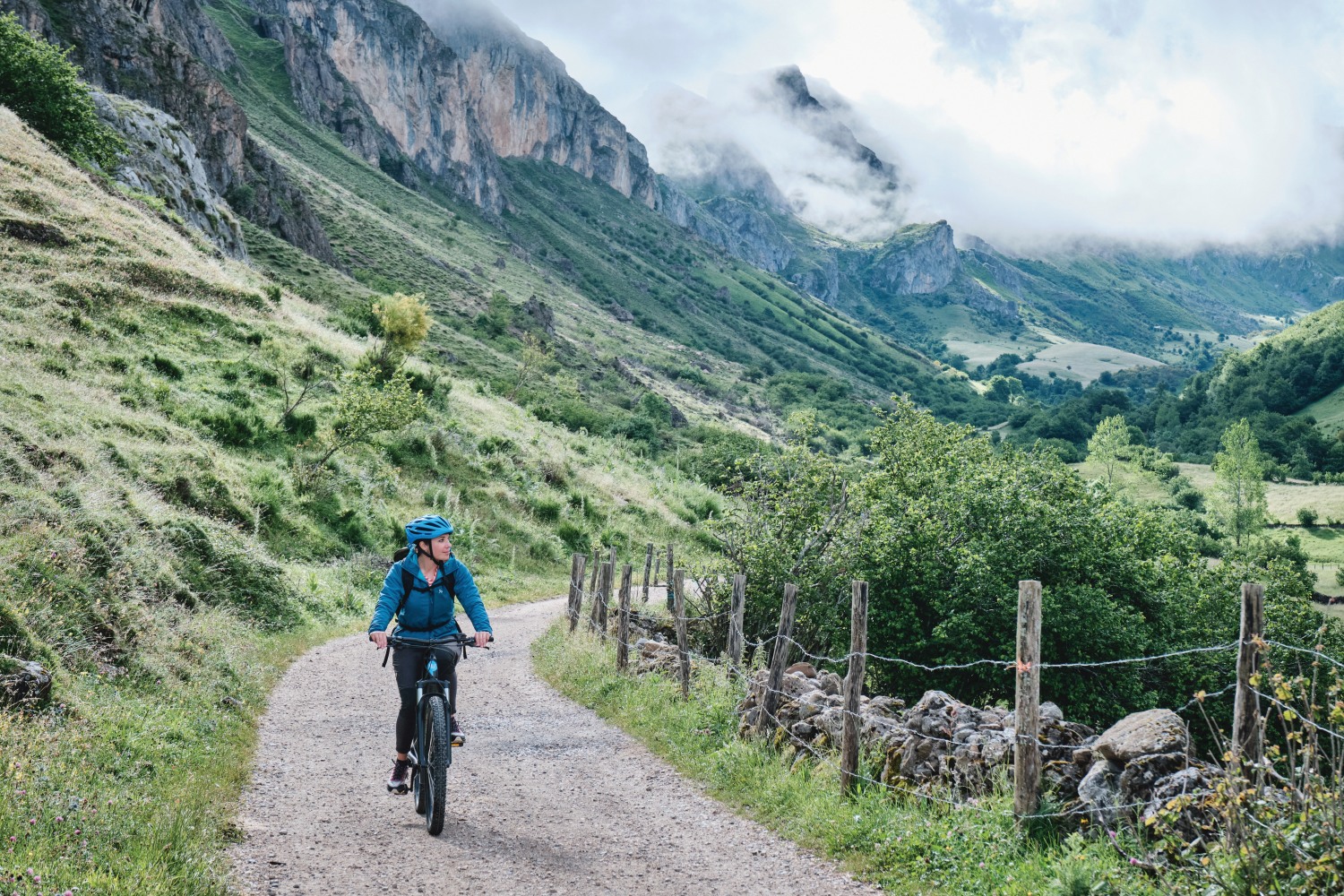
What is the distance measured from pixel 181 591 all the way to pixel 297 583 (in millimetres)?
5966

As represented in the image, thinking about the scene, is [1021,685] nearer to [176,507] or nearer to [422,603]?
[422,603]

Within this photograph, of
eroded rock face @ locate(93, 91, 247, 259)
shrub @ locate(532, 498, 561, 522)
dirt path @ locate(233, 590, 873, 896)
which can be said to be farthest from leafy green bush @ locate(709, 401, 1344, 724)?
eroded rock face @ locate(93, 91, 247, 259)

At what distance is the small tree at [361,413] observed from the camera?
2850 cm

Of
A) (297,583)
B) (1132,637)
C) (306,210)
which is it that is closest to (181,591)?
(297,583)

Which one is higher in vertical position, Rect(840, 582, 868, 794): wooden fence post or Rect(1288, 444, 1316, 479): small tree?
Rect(1288, 444, 1316, 479): small tree

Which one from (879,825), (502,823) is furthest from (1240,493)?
(502,823)

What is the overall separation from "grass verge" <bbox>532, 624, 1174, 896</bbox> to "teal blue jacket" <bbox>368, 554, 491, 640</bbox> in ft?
11.0

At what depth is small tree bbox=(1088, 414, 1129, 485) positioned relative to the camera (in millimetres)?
122750

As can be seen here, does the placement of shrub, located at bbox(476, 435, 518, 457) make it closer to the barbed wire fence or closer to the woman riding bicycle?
the barbed wire fence

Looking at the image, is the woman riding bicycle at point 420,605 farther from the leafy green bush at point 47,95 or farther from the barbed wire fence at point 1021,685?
the leafy green bush at point 47,95

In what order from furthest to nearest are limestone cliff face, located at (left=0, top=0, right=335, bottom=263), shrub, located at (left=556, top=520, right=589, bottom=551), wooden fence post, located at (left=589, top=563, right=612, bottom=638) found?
limestone cliff face, located at (left=0, top=0, right=335, bottom=263), shrub, located at (left=556, top=520, right=589, bottom=551), wooden fence post, located at (left=589, top=563, right=612, bottom=638)

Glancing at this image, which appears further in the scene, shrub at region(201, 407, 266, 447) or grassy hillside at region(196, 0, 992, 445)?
grassy hillside at region(196, 0, 992, 445)

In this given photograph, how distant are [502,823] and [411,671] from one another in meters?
1.62

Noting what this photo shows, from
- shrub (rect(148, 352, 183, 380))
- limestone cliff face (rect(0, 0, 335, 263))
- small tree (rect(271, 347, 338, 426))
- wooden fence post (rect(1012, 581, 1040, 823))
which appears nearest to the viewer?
wooden fence post (rect(1012, 581, 1040, 823))
